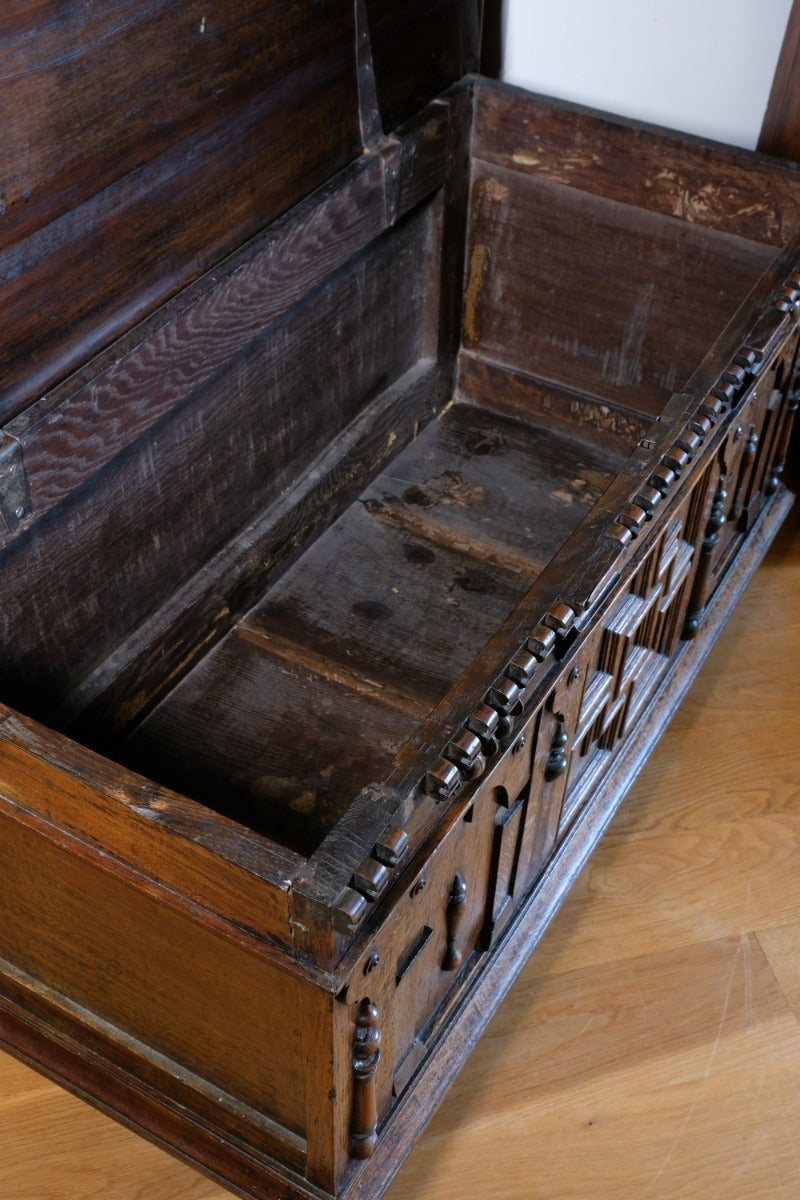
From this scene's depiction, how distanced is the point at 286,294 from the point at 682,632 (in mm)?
743

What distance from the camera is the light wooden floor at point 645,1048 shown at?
1613 mm

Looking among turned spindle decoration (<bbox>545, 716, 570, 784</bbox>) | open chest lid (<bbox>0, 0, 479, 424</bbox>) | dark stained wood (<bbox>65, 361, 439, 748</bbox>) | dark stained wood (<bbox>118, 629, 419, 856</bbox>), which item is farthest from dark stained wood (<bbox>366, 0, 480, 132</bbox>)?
turned spindle decoration (<bbox>545, 716, 570, 784</bbox>)

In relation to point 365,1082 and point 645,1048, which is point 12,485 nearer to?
point 365,1082

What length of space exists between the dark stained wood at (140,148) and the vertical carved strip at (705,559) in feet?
2.29

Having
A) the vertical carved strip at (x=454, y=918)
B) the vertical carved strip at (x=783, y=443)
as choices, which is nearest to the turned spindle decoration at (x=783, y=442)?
the vertical carved strip at (x=783, y=443)

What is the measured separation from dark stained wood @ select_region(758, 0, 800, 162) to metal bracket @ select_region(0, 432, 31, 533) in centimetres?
122

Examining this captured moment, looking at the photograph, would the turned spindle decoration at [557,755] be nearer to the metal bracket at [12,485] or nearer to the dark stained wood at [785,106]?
the metal bracket at [12,485]

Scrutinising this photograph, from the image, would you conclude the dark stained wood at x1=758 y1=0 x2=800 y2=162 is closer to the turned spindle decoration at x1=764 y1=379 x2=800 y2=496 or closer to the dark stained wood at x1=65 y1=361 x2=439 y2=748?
the turned spindle decoration at x1=764 y1=379 x2=800 y2=496

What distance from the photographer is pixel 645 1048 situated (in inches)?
68.2

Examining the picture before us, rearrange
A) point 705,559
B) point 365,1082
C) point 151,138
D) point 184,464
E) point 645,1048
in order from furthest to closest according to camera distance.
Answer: point 705,559 → point 184,464 → point 645,1048 → point 151,138 → point 365,1082

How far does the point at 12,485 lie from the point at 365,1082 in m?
0.71

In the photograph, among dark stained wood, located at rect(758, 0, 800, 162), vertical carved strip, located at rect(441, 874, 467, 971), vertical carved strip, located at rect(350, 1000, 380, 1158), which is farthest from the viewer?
dark stained wood, located at rect(758, 0, 800, 162)

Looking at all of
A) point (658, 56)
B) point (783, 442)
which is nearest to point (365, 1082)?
point (783, 442)

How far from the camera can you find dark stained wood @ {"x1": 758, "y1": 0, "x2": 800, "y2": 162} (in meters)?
2.02
